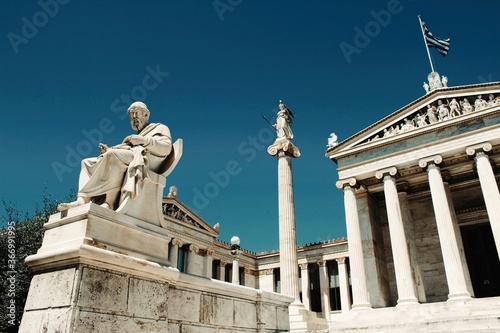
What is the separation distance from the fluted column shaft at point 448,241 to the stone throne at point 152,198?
1803 centimetres

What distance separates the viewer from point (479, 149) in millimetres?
20703

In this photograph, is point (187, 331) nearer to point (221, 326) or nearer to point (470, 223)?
point (221, 326)

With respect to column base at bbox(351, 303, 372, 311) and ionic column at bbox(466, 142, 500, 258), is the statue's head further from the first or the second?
ionic column at bbox(466, 142, 500, 258)

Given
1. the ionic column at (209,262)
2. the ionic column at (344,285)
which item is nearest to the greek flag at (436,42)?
the ionic column at (344,285)

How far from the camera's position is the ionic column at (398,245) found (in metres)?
20.3

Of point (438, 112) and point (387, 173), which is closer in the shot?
point (438, 112)

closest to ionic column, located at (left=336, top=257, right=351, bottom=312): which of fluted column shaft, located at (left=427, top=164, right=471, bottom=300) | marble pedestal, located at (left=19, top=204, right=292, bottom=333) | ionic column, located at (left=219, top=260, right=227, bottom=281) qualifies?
ionic column, located at (left=219, top=260, right=227, bottom=281)

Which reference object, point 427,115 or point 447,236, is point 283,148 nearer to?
point 427,115

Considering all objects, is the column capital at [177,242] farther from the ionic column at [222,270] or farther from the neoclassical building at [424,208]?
the neoclassical building at [424,208]

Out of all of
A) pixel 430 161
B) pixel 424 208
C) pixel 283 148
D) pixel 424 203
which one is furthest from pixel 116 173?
pixel 424 203

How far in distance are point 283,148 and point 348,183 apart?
4.82 metres

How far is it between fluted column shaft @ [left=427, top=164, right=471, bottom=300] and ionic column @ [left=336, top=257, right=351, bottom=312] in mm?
14289

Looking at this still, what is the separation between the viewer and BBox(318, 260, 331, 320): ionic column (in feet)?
112

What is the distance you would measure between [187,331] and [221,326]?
2.64 ft
